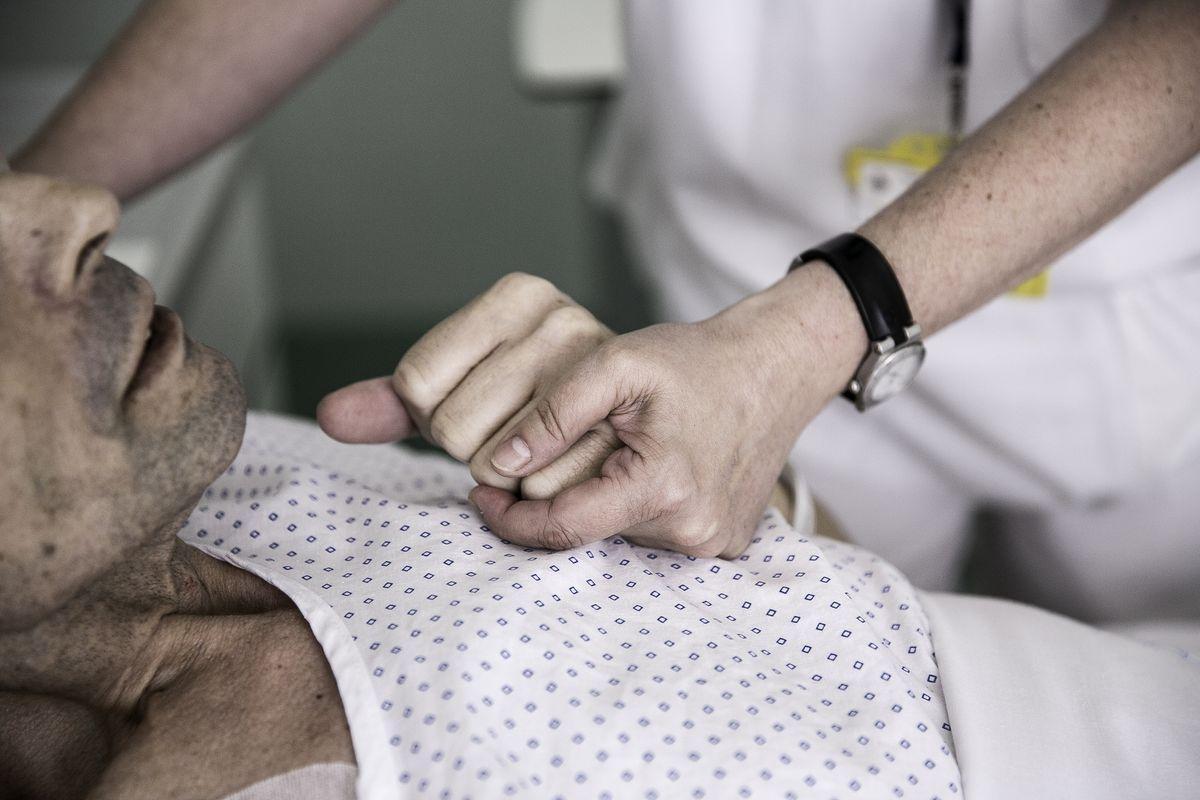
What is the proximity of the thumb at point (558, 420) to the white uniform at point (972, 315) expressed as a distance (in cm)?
53

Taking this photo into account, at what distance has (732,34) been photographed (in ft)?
3.87

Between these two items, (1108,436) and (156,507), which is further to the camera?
(1108,436)

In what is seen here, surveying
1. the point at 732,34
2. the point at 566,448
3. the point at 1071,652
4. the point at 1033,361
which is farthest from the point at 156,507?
the point at 1033,361

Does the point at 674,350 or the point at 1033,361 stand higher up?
the point at 674,350

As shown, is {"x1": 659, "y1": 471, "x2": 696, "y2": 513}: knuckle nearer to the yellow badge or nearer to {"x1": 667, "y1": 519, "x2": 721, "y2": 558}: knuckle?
{"x1": 667, "y1": 519, "x2": 721, "y2": 558}: knuckle

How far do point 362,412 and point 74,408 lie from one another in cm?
23

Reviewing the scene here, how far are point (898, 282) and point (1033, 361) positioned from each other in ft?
1.27

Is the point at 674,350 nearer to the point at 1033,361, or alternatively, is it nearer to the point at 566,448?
the point at 566,448

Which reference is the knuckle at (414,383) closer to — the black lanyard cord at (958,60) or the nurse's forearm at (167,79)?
the nurse's forearm at (167,79)

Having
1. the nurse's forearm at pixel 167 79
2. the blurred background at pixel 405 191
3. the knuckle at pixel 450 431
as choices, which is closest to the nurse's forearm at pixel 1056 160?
the knuckle at pixel 450 431

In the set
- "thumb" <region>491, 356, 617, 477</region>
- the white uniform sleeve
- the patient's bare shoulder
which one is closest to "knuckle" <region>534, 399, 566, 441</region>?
"thumb" <region>491, 356, 617, 477</region>

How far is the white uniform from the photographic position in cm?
112

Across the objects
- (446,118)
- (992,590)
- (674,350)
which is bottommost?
(992,590)

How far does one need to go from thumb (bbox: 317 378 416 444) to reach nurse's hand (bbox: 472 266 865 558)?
95 mm
